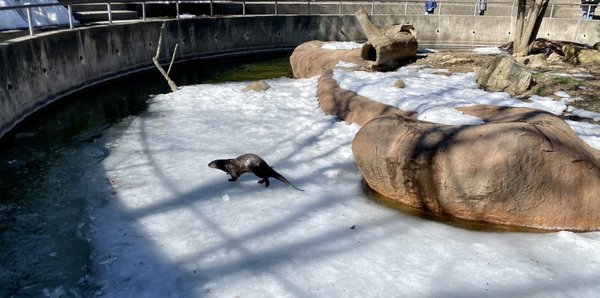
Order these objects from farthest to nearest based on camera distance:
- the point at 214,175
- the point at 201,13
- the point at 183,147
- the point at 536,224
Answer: the point at 201,13 → the point at 183,147 → the point at 214,175 → the point at 536,224

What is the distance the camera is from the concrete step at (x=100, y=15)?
14039 mm

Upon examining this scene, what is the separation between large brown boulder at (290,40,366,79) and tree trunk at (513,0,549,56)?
161 inches

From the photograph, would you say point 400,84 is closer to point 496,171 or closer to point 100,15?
point 496,171

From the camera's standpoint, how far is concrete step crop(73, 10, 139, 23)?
14.0m

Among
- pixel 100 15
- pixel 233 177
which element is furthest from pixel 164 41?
pixel 233 177

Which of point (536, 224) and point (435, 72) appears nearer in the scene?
point (536, 224)

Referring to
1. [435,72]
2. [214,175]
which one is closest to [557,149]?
[214,175]

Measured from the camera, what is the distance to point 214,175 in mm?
6254

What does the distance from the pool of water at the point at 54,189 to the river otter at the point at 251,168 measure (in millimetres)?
1677

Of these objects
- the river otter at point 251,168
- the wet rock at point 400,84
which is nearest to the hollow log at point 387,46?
the wet rock at point 400,84

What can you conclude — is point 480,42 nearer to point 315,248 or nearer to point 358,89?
point 358,89

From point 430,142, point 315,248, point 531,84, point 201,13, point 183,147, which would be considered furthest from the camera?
point 201,13

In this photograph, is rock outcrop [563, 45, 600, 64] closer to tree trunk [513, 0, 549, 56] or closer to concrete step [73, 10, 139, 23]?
tree trunk [513, 0, 549, 56]

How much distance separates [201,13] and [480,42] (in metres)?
11.6
